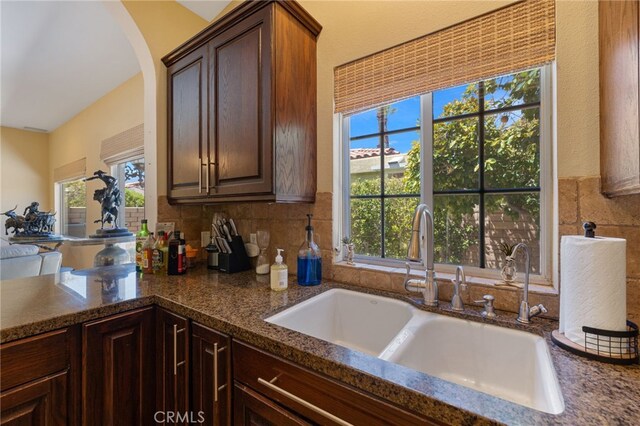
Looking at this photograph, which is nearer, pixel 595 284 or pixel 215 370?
pixel 595 284

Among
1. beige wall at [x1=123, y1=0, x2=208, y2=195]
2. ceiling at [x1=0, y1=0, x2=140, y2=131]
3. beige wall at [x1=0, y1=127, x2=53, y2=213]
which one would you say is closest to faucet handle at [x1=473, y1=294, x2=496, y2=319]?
beige wall at [x1=123, y1=0, x2=208, y2=195]

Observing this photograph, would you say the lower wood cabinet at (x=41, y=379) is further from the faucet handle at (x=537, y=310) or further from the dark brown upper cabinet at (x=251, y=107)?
the faucet handle at (x=537, y=310)

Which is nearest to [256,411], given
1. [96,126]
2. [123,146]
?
[123,146]


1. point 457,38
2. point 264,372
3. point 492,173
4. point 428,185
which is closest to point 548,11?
point 457,38

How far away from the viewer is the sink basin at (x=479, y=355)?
2.53 ft

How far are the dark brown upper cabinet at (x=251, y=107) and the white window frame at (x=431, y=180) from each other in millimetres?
171

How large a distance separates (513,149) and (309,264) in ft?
3.24

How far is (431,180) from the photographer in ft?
4.11

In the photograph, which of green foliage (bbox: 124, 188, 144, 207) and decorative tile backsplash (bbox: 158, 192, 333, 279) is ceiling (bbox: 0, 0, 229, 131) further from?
decorative tile backsplash (bbox: 158, 192, 333, 279)

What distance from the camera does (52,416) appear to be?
0.89m

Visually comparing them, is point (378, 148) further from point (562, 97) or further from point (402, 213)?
point (562, 97)

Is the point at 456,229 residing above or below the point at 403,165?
below

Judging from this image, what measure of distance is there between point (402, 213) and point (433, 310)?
1.64 ft

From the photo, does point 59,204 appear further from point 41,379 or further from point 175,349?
point 175,349
